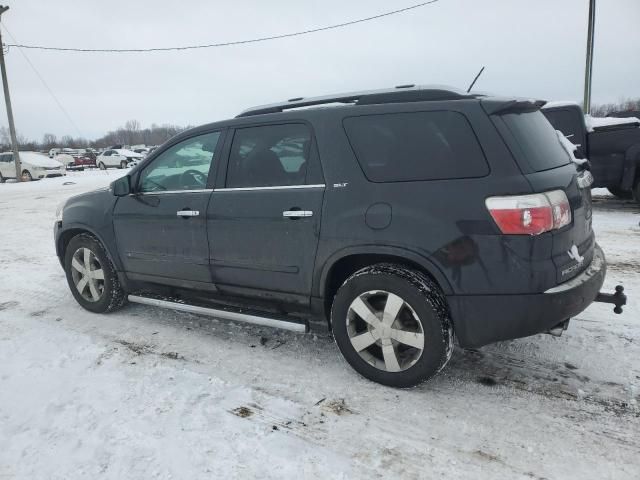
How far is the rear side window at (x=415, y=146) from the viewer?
269cm

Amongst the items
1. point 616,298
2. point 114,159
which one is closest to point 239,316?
point 616,298

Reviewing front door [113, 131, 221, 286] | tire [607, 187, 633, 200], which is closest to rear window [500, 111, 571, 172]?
front door [113, 131, 221, 286]

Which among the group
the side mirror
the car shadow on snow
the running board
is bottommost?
the car shadow on snow

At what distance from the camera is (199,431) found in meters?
2.62

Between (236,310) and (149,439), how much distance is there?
1.30m

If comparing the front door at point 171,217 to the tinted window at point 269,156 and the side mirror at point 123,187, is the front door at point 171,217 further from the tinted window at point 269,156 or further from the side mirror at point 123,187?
the tinted window at point 269,156

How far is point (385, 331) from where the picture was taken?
2.91 m

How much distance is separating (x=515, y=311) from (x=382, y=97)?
1.58 m

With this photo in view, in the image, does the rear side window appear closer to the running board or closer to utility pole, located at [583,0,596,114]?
the running board

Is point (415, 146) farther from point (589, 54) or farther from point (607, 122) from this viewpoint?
point (589, 54)

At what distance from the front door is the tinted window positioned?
233 millimetres

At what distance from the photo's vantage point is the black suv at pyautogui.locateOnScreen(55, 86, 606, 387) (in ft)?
8.49

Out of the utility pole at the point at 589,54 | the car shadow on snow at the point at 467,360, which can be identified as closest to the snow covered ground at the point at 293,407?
the car shadow on snow at the point at 467,360

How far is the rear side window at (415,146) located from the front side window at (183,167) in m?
1.27
